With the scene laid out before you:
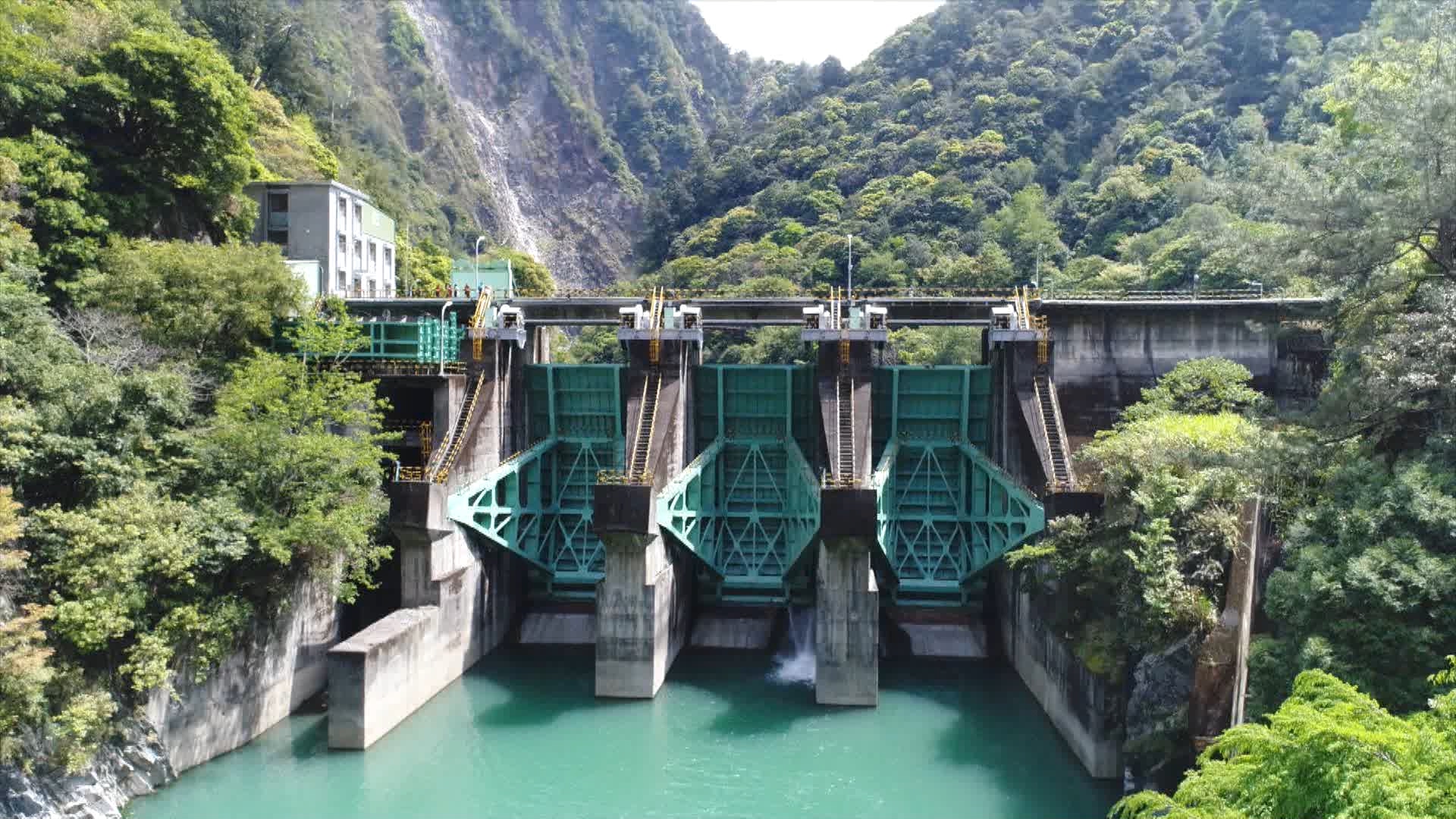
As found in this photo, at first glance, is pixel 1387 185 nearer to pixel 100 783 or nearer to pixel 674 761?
pixel 674 761

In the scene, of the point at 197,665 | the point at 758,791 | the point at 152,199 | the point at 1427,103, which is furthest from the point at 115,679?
the point at 1427,103

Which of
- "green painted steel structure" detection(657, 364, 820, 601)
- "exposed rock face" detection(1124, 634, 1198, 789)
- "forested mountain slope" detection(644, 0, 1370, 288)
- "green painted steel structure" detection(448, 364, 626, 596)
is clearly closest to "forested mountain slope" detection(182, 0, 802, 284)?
"forested mountain slope" detection(644, 0, 1370, 288)

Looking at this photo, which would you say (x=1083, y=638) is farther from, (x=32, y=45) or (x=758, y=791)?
(x=32, y=45)

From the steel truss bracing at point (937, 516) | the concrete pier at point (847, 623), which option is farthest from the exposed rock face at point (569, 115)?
the concrete pier at point (847, 623)

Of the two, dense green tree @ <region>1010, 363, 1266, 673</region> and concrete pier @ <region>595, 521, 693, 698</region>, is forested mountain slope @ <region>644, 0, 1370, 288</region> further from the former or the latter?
concrete pier @ <region>595, 521, 693, 698</region>

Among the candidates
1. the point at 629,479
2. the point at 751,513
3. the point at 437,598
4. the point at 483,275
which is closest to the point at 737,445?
the point at 751,513

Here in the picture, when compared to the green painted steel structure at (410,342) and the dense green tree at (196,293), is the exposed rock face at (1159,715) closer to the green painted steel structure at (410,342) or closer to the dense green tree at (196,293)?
the green painted steel structure at (410,342)
